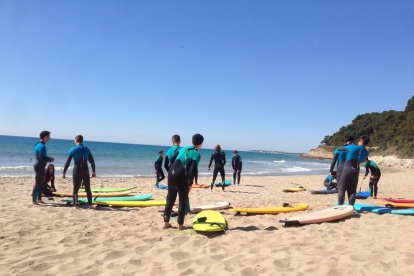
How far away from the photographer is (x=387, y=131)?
7469cm

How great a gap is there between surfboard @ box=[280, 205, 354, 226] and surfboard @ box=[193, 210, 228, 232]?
3.86 ft

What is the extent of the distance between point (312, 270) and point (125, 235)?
2928mm

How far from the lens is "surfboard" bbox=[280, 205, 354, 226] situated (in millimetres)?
5473

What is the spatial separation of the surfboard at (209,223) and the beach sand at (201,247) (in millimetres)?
142

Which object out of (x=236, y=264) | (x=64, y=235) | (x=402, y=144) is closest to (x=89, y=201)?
(x=64, y=235)

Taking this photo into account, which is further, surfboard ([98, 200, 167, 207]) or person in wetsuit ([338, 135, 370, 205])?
surfboard ([98, 200, 167, 207])

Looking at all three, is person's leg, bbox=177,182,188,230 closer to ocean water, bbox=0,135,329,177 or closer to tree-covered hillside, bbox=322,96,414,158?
ocean water, bbox=0,135,329,177

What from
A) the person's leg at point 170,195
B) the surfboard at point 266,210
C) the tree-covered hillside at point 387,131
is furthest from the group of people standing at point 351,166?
the tree-covered hillside at point 387,131

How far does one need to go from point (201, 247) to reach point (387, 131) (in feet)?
273

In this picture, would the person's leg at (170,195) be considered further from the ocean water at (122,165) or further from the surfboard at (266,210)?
the ocean water at (122,165)

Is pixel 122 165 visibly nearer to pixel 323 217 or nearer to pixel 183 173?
pixel 183 173

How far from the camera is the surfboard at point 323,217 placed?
5473 millimetres

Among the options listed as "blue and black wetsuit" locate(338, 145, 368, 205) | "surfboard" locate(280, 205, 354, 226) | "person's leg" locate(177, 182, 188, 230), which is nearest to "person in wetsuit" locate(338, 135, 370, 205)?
"blue and black wetsuit" locate(338, 145, 368, 205)

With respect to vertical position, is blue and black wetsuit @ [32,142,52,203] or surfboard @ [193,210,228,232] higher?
blue and black wetsuit @ [32,142,52,203]
